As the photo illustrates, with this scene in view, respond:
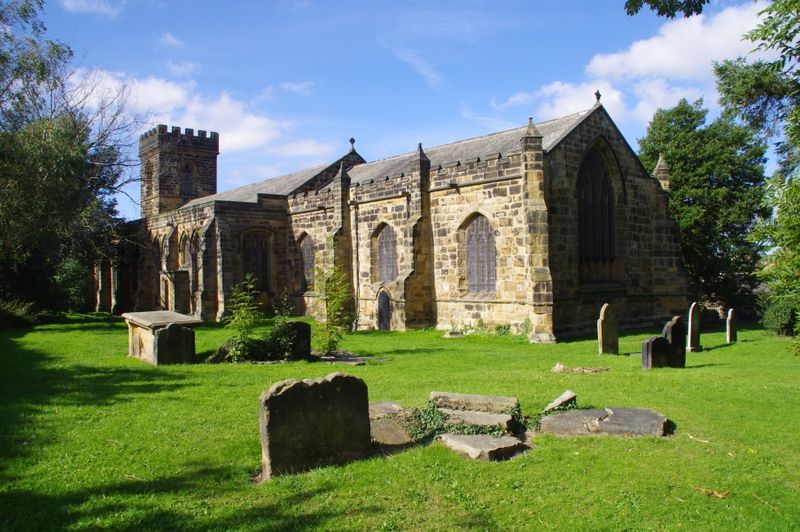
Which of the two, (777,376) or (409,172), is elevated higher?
(409,172)

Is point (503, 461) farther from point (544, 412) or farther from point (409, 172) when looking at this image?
point (409, 172)

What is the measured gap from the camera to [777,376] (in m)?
12.0

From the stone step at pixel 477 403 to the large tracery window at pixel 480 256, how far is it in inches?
501

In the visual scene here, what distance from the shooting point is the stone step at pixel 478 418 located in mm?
7383

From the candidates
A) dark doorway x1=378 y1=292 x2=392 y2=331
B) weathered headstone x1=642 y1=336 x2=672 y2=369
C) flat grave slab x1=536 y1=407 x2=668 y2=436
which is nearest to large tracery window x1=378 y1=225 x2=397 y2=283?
dark doorway x1=378 y1=292 x2=392 y2=331

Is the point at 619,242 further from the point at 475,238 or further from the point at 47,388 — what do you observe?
the point at 47,388

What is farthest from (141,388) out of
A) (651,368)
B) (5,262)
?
(5,262)

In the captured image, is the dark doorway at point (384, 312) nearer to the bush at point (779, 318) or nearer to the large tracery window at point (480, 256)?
the large tracery window at point (480, 256)

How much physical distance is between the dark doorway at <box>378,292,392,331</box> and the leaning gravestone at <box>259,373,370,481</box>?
1629 centimetres

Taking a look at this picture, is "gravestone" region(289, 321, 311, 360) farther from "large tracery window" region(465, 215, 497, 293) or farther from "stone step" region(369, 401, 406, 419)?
"large tracery window" region(465, 215, 497, 293)

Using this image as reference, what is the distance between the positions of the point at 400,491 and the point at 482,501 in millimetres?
792

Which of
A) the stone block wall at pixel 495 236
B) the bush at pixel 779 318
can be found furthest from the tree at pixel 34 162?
the bush at pixel 779 318

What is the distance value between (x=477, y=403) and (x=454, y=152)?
18.2 m

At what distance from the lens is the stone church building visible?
19.6 meters
